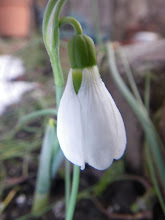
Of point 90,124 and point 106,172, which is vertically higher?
point 90,124

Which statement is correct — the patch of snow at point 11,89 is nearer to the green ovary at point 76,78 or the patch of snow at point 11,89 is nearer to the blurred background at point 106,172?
the blurred background at point 106,172

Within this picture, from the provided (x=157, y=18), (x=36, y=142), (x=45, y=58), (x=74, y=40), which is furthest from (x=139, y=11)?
(x=74, y=40)

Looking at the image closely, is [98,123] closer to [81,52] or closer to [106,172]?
[81,52]

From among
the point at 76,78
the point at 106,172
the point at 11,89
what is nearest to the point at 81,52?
the point at 76,78

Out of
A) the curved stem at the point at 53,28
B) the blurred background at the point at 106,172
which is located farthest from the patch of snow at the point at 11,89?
the curved stem at the point at 53,28

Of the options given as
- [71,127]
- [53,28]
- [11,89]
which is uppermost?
[53,28]

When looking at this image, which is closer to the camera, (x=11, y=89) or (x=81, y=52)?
(x=81, y=52)

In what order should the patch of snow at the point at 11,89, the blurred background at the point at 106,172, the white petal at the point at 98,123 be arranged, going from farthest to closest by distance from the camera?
the patch of snow at the point at 11,89
the blurred background at the point at 106,172
the white petal at the point at 98,123

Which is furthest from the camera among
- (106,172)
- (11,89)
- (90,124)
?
(11,89)

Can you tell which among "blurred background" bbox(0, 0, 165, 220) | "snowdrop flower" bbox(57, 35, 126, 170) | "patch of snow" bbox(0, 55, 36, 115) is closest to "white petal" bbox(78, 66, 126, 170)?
"snowdrop flower" bbox(57, 35, 126, 170)
